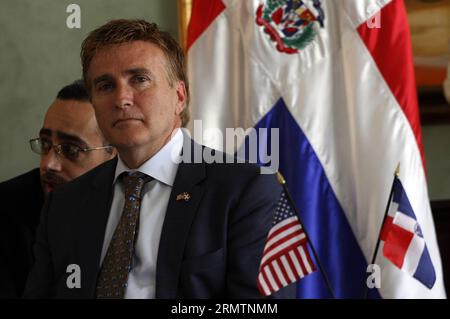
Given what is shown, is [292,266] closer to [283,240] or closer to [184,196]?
[283,240]

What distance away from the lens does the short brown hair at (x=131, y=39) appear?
4.19 feet

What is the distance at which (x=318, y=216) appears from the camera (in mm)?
2455

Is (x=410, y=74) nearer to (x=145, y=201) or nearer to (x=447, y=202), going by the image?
(x=447, y=202)

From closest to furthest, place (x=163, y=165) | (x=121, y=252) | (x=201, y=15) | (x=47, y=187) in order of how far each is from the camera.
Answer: (x=121, y=252) < (x=163, y=165) < (x=47, y=187) < (x=201, y=15)

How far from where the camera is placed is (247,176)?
1.34 metres

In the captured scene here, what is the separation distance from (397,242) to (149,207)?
763 millimetres

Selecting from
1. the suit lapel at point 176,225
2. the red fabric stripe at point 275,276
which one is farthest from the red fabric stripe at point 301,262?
the suit lapel at point 176,225

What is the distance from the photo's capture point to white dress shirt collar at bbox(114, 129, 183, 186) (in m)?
1.31

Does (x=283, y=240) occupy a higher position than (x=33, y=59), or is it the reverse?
(x=33, y=59)

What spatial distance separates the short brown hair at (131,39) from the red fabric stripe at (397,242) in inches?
28.7

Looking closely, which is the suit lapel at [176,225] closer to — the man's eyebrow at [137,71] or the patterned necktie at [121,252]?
the patterned necktie at [121,252]

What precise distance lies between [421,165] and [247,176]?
1.28m

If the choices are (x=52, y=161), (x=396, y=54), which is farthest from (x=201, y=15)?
(x=52, y=161)
